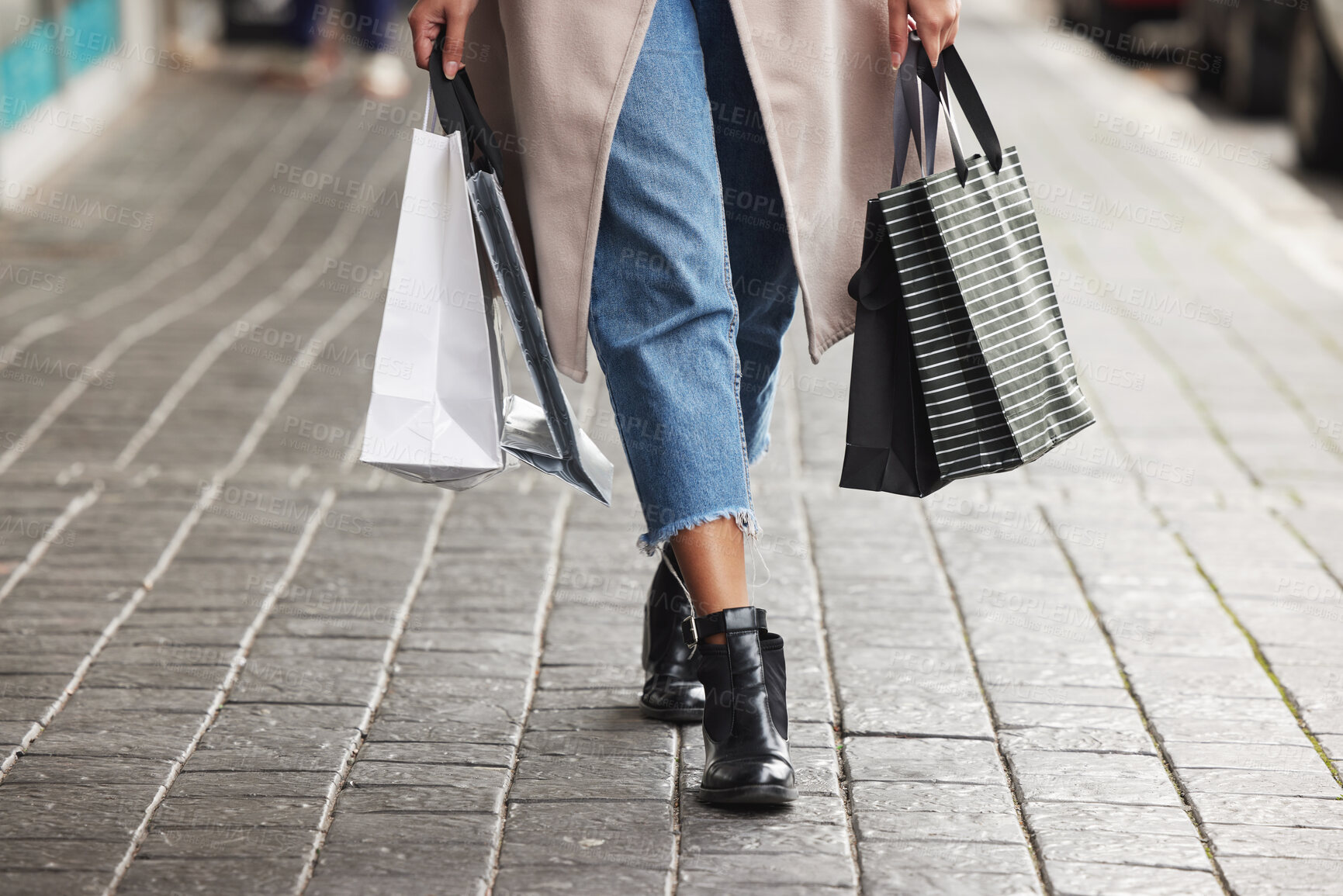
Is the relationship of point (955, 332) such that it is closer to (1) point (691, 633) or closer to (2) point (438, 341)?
(1) point (691, 633)

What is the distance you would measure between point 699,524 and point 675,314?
0.32 m

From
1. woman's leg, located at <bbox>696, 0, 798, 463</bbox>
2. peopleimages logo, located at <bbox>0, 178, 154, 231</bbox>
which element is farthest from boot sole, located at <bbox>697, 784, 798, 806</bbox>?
peopleimages logo, located at <bbox>0, 178, 154, 231</bbox>

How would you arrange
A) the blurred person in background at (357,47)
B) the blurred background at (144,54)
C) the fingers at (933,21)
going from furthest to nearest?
1. the blurred person in background at (357,47)
2. the blurred background at (144,54)
3. the fingers at (933,21)

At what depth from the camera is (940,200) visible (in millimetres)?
2447

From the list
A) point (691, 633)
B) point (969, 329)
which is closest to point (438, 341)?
point (691, 633)

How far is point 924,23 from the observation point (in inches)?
99.3

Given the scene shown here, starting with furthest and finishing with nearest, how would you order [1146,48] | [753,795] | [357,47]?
[1146,48]
[357,47]
[753,795]

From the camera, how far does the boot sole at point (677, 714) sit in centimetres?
274

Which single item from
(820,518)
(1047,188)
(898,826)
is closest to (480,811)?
(898,826)

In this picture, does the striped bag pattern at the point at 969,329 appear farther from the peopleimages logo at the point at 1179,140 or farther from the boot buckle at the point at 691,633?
the peopleimages logo at the point at 1179,140

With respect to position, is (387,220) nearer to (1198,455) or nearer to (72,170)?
(72,170)

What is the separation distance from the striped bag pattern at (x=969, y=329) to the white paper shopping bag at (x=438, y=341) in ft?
2.15

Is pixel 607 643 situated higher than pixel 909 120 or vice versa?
pixel 909 120

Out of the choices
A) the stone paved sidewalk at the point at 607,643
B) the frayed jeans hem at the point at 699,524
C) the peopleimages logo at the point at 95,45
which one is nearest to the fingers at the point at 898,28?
the frayed jeans hem at the point at 699,524
